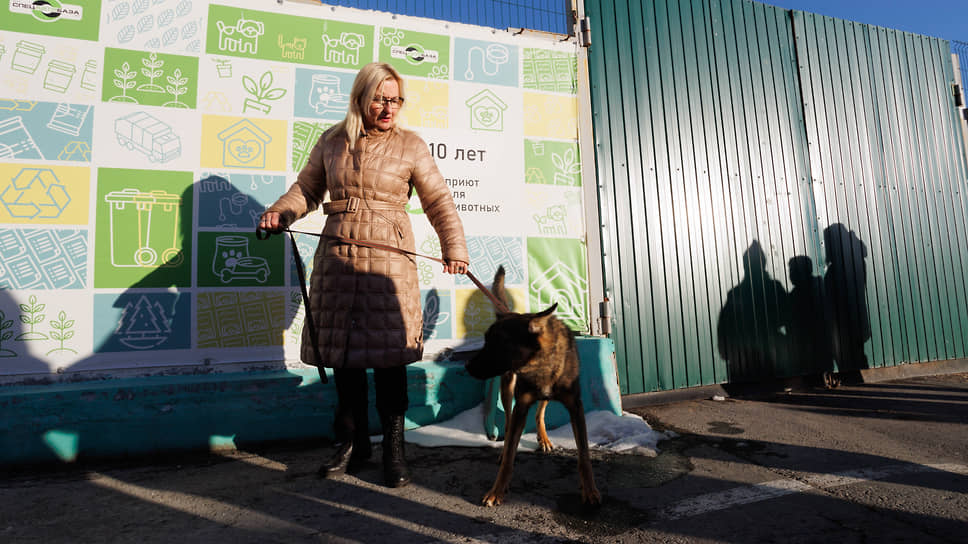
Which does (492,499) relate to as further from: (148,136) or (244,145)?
(148,136)

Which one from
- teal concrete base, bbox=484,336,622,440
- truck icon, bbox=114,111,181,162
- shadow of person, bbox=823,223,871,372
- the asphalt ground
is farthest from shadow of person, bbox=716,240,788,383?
truck icon, bbox=114,111,181,162

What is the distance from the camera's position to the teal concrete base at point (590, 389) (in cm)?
336

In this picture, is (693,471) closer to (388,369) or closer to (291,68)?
(388,369)

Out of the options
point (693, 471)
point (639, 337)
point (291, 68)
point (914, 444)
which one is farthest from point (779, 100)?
point (291, 68)

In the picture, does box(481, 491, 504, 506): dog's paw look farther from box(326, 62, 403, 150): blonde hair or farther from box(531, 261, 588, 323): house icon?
box(531, 261, 588, 323): house icon

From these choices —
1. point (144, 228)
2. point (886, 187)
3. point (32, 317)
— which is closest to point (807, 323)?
point (886, 187)

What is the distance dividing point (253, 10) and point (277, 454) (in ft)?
11.4

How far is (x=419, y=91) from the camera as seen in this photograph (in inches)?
156

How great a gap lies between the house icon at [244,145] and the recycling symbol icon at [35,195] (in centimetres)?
109

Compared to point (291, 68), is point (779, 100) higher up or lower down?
higher up

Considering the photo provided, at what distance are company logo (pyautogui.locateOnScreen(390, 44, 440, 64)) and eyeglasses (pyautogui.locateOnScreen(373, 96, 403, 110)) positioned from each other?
169 cm

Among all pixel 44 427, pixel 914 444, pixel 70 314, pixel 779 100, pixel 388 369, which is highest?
pixel 779 100

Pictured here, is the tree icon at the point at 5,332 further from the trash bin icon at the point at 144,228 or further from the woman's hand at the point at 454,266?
the woman's hand at the point at 454,266

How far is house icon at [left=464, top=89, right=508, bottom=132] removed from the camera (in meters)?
4.10
